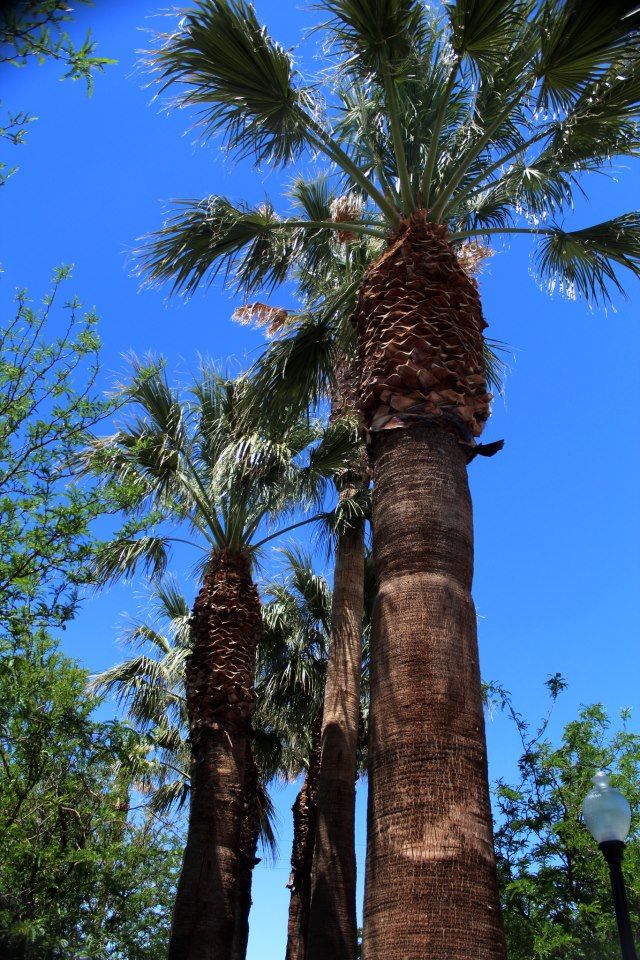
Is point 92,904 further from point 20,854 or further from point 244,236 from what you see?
point 244,236

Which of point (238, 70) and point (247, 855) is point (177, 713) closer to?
point (247, 855)

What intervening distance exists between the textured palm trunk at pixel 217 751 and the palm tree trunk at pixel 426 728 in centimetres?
515

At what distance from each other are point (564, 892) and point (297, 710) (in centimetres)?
570

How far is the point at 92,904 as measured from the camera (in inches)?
473

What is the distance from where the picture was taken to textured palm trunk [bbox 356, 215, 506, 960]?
3422mm

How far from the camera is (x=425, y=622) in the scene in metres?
4.09

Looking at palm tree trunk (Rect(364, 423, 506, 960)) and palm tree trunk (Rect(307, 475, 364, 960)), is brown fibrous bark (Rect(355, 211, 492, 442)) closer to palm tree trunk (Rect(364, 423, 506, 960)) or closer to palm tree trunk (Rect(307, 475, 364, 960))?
palm tree trunk (Rect(364, 423, 506, 960))

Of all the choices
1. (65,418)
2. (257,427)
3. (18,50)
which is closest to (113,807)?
(257,427)

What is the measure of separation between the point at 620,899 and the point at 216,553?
6.56m

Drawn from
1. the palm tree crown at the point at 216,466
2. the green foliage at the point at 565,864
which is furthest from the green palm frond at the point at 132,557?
the green foliage at the point at 565,864

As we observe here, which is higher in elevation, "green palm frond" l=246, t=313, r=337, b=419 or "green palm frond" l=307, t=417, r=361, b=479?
"green palm frond" l=307, t=417, r=361, b=479

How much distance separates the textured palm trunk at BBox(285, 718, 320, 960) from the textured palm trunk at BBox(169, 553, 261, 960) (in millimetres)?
5241

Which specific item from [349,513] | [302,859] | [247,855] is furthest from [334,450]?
[302,859]

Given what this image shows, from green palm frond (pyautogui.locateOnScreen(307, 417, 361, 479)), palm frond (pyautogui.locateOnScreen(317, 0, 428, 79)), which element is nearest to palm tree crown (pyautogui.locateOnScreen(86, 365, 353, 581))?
green palm frond (pyautogui.locateOnScreen(307, 417, 361, 479))
